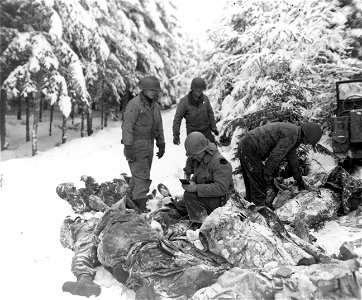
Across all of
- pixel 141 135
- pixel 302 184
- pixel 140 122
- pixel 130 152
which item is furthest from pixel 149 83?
pixel 302 184

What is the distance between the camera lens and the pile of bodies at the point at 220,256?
267 cm

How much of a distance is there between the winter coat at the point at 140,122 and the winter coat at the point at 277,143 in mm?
1567

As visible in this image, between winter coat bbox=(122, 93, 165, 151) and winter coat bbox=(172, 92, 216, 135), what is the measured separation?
0.88 m

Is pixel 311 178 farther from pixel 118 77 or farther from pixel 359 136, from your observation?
pixel 118 77

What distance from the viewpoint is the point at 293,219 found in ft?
15.4

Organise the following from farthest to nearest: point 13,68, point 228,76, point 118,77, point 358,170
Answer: point 118,77, point 13,68, point 228,76, point 358,170

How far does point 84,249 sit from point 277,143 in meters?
3.01

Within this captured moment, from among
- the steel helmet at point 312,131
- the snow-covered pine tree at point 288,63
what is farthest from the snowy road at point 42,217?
the steel helmet at point 312,131

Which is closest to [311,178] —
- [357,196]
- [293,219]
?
[357,196]

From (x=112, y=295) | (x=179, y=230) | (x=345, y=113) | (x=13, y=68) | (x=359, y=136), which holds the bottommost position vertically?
(x=112, y=295)

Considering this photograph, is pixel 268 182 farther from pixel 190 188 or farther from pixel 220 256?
pixel 220 256

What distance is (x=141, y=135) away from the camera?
18.5 feet

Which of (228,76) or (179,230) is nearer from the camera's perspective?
(179,230)

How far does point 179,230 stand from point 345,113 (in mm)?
4414
